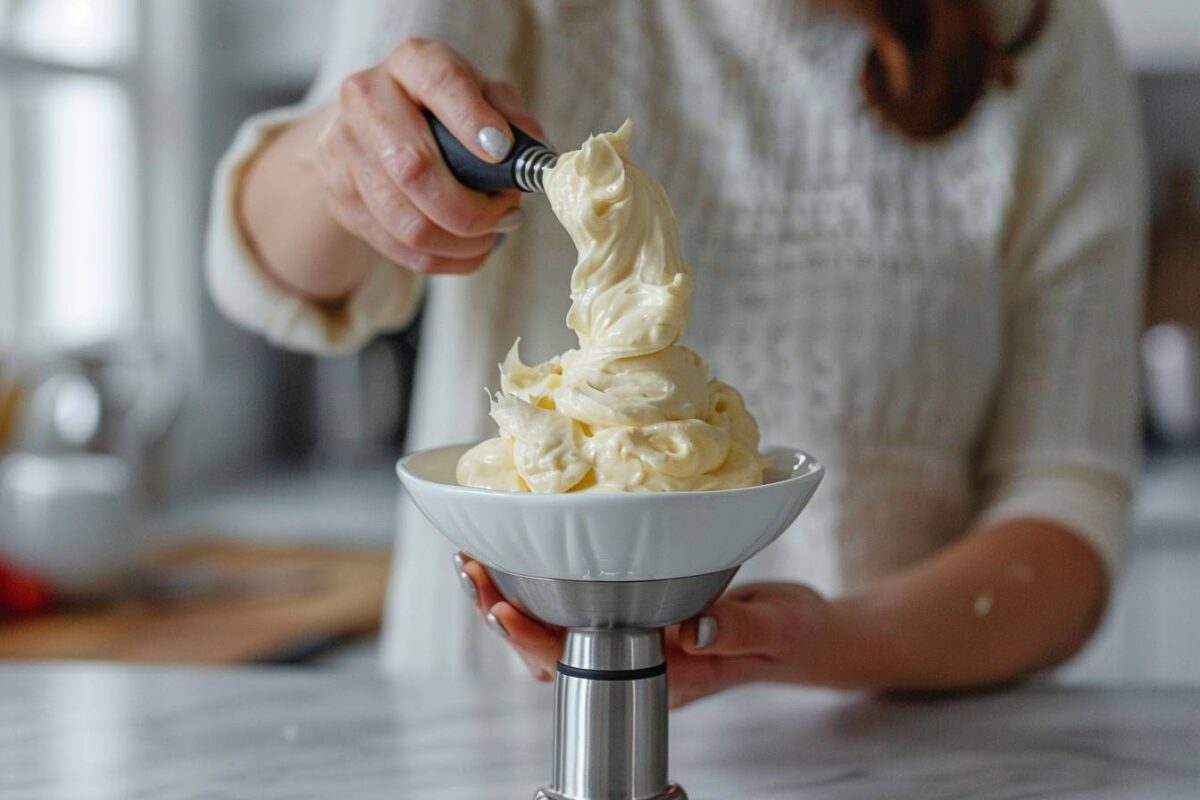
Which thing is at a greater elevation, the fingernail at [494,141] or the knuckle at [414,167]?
the fingernail at [494,141]

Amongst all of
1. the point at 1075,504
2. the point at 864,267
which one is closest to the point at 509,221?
the point at 864,267

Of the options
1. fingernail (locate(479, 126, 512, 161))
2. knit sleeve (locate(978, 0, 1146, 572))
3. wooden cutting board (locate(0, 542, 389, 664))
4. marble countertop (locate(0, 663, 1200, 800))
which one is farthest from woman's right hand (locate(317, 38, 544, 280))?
wooden cutting board (locate(0, 542, 389, 664))

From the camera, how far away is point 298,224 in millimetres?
896

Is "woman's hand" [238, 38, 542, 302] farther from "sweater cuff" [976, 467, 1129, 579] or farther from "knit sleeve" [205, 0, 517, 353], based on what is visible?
"sweater cuff" [976, 467, 1129, 579]

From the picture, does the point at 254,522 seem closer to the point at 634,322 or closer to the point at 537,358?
the point at 537,358

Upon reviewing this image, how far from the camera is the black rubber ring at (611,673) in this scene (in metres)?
0.62

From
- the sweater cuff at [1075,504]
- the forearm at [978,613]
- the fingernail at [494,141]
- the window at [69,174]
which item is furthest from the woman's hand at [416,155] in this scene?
the window at [69,174]

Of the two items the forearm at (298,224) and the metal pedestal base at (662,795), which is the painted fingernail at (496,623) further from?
the forearm at (298,224)

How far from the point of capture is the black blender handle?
25.8 inches

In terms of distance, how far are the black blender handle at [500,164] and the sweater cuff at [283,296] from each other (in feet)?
0.90

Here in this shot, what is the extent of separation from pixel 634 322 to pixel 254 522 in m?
1.62

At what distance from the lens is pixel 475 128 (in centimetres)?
66

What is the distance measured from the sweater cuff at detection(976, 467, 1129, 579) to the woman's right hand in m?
0.48

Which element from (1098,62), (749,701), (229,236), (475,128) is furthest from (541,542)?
(1098,62)
